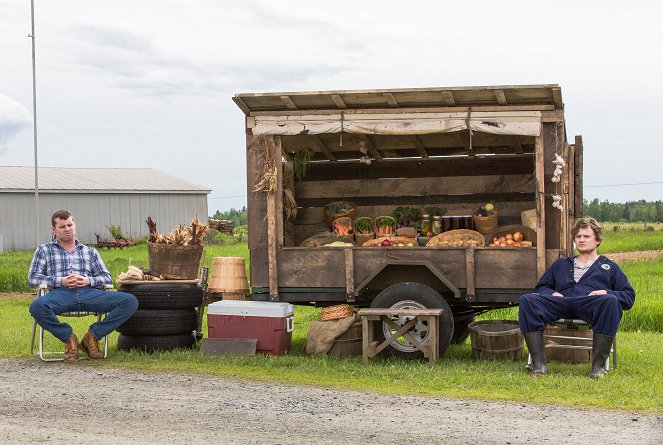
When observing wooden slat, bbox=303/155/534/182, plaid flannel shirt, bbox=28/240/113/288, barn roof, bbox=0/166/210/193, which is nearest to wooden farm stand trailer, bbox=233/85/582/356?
wooden slat, bbox=303/155/534/182

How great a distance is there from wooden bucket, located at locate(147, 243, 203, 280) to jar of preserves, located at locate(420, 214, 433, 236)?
2946mm

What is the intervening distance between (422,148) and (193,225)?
3.17 metres

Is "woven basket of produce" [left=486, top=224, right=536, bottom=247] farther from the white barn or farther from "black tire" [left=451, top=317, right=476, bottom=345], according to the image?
the white barn

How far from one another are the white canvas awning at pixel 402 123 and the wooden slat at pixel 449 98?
0.11m

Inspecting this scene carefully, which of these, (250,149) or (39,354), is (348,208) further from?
(39,354)

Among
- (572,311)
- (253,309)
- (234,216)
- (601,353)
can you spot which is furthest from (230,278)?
(234,216)

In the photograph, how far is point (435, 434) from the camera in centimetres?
621

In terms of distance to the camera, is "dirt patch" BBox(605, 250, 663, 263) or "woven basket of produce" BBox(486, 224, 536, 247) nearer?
"woven basket of produce" BBox(486, 224, 536, 247)

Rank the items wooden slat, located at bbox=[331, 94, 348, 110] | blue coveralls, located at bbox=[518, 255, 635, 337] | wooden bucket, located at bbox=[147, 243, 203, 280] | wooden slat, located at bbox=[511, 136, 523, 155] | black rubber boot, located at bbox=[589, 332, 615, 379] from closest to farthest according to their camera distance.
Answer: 1. black rubber boot, located at bbox=[589, 332, 615, 379]
2. blue coveralls, located at bbox=[518, 255, 635, 337]
3. wooden slat, located at bbox=[331, 94, 348, 110]
4. wooden bucket, located at bbox=[147, 243, 203, 280]
5. wooden slat, located at bbox=[511, 136, 523, 155]

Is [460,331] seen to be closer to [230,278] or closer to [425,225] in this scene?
[425,225]

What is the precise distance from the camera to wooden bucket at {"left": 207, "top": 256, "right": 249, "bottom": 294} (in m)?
11.2

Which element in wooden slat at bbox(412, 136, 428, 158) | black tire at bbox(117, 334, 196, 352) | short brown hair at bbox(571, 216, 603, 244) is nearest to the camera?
short brown hair at bbox(571, 216, 603, 244)

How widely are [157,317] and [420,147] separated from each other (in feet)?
13.4

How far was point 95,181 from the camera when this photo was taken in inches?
1494
